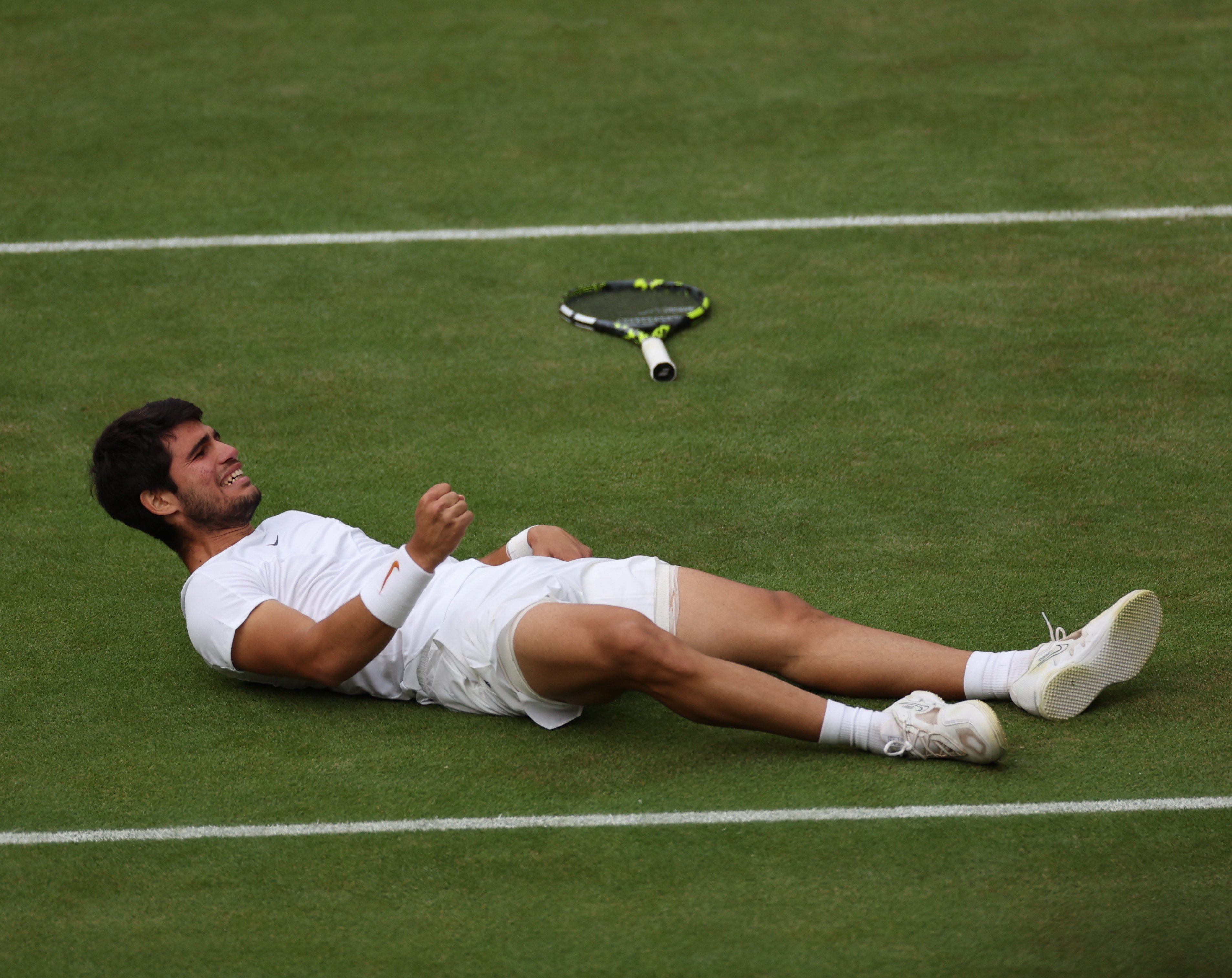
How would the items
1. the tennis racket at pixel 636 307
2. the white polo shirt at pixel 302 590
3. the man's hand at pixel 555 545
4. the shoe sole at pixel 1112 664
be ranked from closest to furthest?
the shoe sole at pixel 1112 664, the white polo shirt at pixel 302 590, the man's hand at pixel 555 545, the tennis racket at pixel 636 307

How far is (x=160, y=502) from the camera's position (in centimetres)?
499

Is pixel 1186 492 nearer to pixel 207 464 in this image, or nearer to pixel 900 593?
pixel 900 593

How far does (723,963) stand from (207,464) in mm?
2459

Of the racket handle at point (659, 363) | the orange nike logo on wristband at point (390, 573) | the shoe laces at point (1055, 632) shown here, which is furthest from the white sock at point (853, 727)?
the racket handle at point (659, 363)

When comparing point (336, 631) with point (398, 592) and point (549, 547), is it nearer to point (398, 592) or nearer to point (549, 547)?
point (398, 592)

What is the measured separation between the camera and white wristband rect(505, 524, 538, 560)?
522 cm

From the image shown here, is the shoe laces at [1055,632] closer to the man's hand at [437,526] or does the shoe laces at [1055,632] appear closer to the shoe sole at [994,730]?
the shoe sole at [994,730]

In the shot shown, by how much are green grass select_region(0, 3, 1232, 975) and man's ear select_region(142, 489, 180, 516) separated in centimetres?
67

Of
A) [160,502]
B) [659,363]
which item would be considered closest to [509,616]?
[160,502]

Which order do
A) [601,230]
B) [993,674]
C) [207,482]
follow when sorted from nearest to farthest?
1. [993,674]
2. [207,482]
3. [601,230]

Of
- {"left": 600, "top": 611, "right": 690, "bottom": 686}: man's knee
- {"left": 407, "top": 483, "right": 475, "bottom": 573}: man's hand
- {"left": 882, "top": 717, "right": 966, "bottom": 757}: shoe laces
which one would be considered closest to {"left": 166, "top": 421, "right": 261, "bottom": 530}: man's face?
{"left": 407, "top": 483, "right": 475, "bottom": 573}: man's hand

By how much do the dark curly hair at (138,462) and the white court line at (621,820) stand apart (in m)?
1.10

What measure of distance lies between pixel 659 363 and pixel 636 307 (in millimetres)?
738

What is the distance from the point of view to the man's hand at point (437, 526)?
14.3 feet
